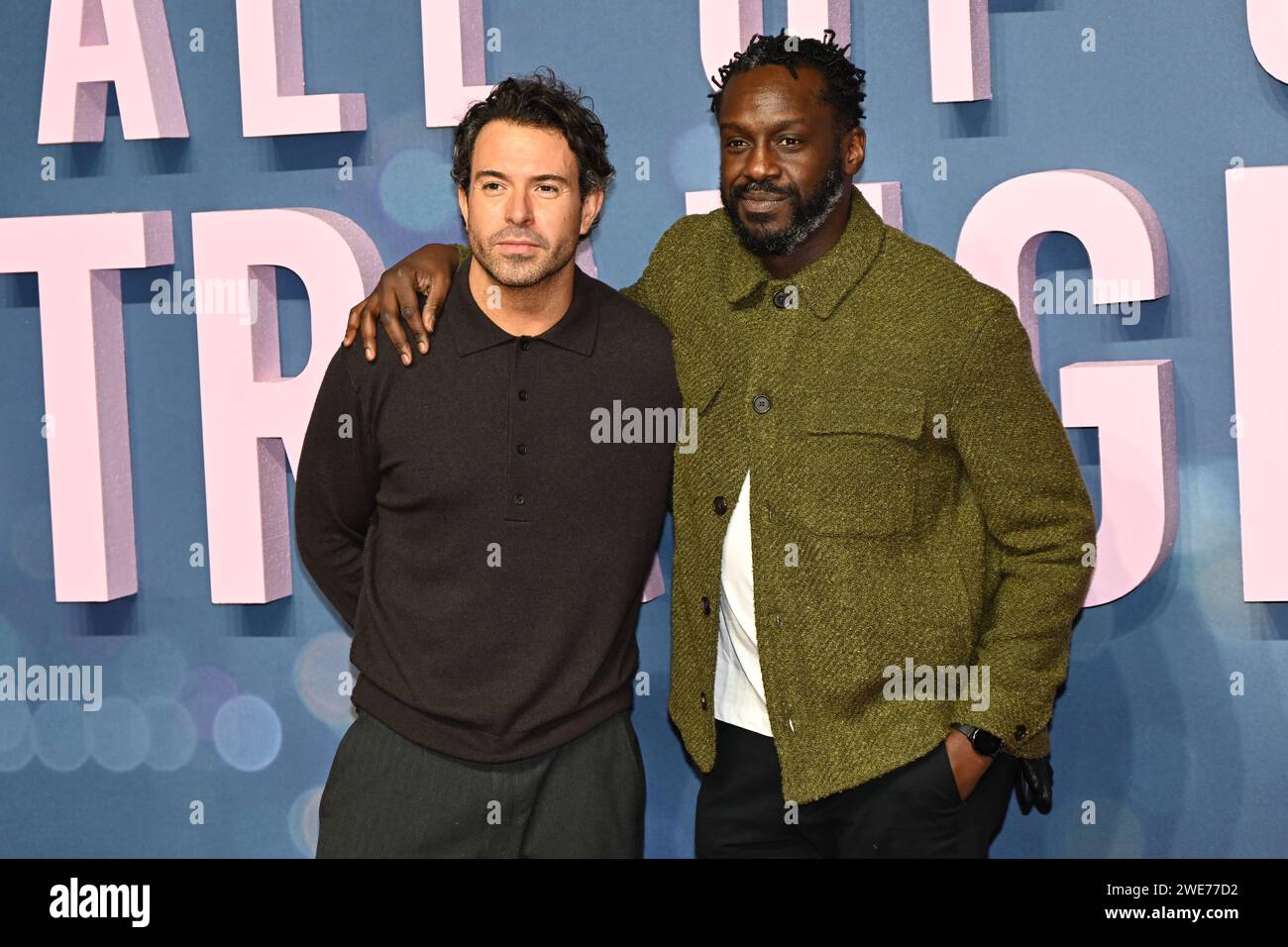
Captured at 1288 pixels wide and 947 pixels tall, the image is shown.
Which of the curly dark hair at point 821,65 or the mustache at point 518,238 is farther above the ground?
the curly dark hair at point 821,65

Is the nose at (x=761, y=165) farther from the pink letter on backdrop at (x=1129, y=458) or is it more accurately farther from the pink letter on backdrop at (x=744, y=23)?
the pink letter on backdrop at (x=1129, y=458)

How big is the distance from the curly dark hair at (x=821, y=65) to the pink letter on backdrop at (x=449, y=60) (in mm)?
694

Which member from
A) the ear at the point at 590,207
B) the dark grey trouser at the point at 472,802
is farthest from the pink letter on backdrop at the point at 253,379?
the dark grey trouser at the point at 472,802

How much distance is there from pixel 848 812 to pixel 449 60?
1.71 metres

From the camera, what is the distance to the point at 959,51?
9.42 ft

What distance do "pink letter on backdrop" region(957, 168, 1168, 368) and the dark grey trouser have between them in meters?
1.17

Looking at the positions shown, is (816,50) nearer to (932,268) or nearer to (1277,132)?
(932,268)

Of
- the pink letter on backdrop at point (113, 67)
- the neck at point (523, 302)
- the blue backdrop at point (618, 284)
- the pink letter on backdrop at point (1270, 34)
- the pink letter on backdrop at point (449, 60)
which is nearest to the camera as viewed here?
the neck at point (523, 302)

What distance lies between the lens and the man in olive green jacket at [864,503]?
2391mm

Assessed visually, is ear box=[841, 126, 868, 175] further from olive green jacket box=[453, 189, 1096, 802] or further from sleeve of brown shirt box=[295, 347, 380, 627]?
sleeve of brown shirt box=[295, 347, 380, 627]

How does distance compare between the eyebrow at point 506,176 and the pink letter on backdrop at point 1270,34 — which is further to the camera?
the pink letter on backdrop at point 1270,34

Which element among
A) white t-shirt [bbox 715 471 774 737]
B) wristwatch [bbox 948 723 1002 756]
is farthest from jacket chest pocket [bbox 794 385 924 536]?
wristwatch [bbox 948 723 1002 756]

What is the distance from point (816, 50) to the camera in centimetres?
251

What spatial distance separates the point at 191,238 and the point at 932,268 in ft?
5.53
